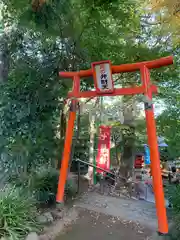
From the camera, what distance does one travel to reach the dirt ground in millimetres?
3496

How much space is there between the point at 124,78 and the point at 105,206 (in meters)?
3.77

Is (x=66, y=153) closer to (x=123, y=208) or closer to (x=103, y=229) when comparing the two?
(x=103, y=229)

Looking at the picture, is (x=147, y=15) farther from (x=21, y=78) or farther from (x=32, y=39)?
(x=21, y=78)

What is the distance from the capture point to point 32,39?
4828mm

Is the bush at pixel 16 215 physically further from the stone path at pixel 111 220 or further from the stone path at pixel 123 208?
the stone path at pixel 123 208

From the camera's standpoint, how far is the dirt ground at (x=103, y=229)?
11.5 ft

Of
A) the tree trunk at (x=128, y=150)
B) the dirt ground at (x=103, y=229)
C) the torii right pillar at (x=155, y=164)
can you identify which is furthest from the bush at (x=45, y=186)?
the tree trunk at (x=128, y=150)

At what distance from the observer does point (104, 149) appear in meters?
5.16

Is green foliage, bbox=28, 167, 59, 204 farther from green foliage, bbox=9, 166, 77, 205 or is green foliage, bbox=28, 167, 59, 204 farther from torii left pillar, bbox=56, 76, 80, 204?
torii left pillar, bbox=56, 76, 80, 204

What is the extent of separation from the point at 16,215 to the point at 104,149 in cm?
267

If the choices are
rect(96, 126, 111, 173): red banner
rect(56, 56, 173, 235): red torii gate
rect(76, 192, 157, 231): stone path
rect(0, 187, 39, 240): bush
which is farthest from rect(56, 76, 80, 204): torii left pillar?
rect(96, 126, 111, 173): red banner

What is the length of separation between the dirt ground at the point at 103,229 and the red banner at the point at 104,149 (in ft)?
3.97

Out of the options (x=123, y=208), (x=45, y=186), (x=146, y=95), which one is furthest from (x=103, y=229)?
(x=146, y=95)

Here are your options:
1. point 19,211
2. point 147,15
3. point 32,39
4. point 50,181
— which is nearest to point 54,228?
point 19,211
